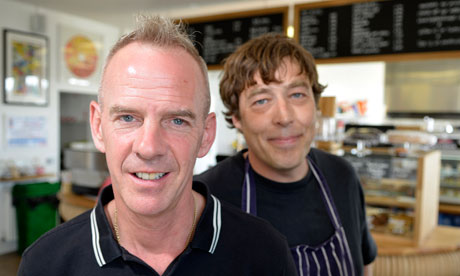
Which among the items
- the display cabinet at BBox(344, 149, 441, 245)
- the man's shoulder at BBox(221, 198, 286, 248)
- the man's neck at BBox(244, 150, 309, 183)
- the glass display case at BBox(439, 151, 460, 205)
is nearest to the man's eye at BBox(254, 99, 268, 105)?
the man's neck at BBox(244, 150, 309, 183)

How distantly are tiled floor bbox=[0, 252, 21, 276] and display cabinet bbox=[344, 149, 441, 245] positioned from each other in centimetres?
381

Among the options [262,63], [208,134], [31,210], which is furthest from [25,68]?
[208,134]

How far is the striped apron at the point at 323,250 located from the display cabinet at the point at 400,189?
1.07m

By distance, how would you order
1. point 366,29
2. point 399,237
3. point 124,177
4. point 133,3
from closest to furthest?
point 124,177, point 399,237, point 366,29, point 133,3

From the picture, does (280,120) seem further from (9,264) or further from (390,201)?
(9,264)

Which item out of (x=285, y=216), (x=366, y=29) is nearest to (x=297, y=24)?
(x=366, y=29)

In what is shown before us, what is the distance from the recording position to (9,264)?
4.42 meters

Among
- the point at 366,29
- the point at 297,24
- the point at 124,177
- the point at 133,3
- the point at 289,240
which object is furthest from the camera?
the point at 133,3

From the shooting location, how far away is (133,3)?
438 cm

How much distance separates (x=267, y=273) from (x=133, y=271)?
1.12ft

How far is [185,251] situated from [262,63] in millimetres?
701

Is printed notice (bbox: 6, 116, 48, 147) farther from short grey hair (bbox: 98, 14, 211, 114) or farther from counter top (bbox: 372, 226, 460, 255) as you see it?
short grey hair (bbox: 98, 14, 211, 114)

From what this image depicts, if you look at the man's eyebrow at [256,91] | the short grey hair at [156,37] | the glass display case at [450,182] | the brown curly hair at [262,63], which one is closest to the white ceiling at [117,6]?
the glass display case at [450,182]

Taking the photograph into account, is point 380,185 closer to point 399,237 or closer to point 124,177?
point 399,237
